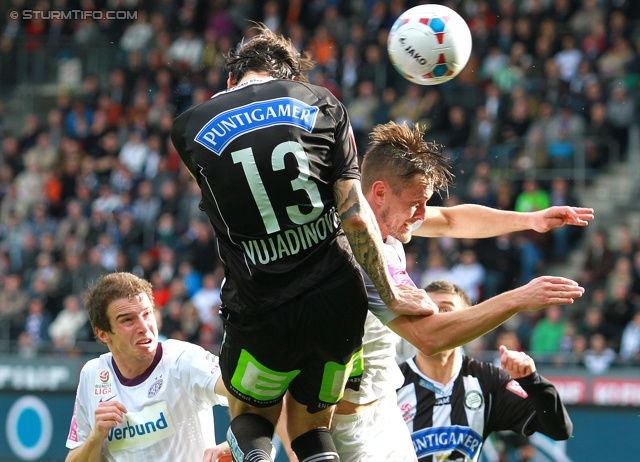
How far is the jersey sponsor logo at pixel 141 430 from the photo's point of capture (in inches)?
207

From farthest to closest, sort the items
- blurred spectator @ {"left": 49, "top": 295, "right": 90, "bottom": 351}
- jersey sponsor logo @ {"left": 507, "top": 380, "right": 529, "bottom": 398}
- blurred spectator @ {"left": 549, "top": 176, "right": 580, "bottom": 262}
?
blurred spectator @ {"left": 49, "top": 295, "right": 90, "bottom": 351}
blurred spectator @ {"left": 549, "top": 176, "right": 580, "bottom": 262}
jersey sponsor logo @ {"left": 507, "top": 380, "right": 529, "bottom": 398}

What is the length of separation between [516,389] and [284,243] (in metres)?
2.18

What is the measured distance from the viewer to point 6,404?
13.5 metres

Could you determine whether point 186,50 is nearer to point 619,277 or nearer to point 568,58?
point 568,58

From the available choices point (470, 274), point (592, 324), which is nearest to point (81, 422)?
point (592, 324)

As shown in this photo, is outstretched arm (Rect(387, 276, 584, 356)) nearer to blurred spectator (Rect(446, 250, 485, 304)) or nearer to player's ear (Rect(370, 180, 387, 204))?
player's ear (Rect(370, 180, 387, 204))

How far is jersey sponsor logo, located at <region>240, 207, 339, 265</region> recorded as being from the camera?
429 cm

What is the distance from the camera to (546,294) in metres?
3.98

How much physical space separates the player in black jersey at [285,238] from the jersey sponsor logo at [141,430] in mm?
892

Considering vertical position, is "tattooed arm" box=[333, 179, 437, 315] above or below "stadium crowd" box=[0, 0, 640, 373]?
below

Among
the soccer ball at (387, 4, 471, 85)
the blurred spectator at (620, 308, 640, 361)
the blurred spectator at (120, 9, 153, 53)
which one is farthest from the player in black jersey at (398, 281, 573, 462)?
the blurred spectator at (120, 9, 153, 53)

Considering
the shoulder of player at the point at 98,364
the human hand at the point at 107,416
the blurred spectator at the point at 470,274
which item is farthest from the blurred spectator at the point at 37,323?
the human hand at the point at 107,416

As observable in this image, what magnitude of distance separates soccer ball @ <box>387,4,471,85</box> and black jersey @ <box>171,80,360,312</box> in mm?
1802

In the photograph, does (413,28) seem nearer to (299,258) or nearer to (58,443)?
(299,258)
